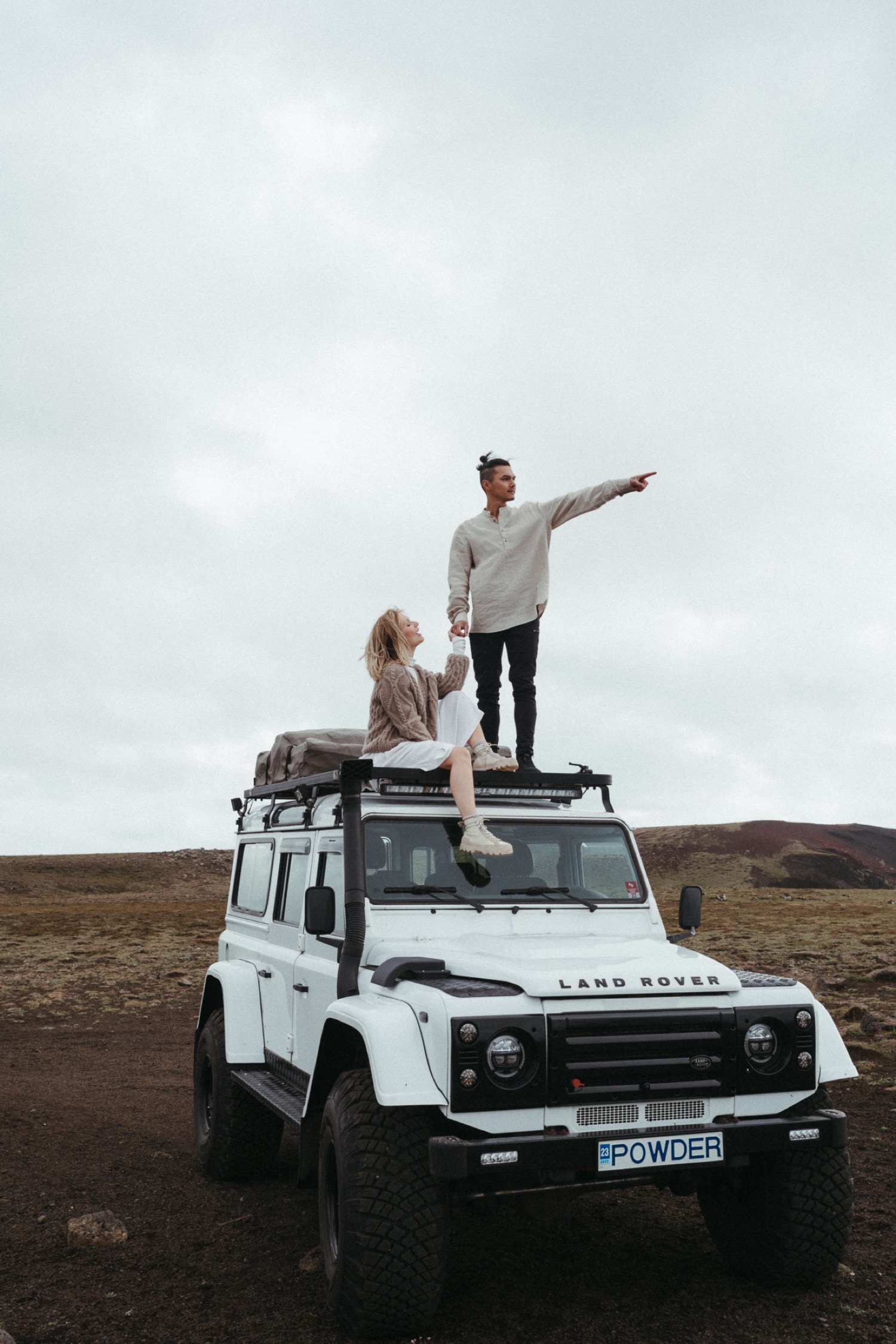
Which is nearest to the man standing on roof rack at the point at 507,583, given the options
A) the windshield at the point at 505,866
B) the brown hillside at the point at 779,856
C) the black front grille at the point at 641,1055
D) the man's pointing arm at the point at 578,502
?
the man's pointing arm at the point at 578,502

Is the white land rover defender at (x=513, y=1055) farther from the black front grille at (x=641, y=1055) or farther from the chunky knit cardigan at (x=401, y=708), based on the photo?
the chunky knit cardigan at (x=401, y=708)

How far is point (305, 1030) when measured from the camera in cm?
586

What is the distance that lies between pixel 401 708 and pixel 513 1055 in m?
2.75

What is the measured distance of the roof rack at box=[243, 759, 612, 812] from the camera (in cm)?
572

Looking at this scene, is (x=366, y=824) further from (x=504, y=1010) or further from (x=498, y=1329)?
(x=498, y=1329)

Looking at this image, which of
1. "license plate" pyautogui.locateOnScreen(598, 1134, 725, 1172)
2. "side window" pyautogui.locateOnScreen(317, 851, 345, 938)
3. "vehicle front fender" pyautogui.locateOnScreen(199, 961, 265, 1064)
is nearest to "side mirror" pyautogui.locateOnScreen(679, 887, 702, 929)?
"license plate" pyautogui.locateOnScreen(598, 1134, 725, 1172)

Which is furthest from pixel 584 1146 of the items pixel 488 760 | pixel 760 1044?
pixel 488 760

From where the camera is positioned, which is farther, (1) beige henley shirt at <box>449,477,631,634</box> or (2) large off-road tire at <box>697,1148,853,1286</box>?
(1) beige henley shirt at <box>449,477,631,634</box>

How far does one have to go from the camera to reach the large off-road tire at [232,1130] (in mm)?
6914

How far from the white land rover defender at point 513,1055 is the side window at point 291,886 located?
1.31ft

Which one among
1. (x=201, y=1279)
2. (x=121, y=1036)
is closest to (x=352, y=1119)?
(x=201, y=1279)

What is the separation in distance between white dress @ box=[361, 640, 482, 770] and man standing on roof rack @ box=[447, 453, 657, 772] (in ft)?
4.61

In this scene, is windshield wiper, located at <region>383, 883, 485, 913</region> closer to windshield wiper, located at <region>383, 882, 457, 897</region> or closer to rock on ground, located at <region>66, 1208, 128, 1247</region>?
windshield wiper, located at <region>383, 882, 457, 897</region>

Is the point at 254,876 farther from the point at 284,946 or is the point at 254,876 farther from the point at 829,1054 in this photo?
the point at 829,1054
